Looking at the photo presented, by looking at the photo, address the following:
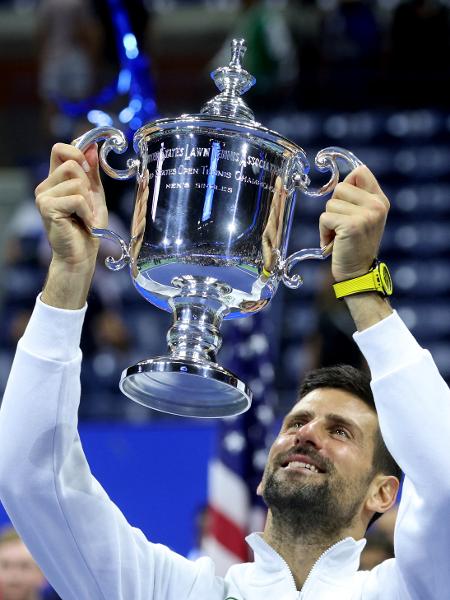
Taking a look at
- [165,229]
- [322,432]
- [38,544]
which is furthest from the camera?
[322,432]

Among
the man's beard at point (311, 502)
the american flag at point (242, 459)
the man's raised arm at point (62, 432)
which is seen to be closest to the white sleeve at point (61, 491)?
the man's raised arm at point (62, 432)

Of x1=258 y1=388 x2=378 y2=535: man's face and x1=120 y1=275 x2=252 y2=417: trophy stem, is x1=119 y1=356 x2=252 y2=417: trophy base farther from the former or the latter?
x1=258 y1=388 x2=378 y2=535: man's face

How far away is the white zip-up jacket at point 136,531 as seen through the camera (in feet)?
7.45

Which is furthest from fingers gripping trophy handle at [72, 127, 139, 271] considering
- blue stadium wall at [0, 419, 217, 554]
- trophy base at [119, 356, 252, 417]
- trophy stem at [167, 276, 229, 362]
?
blue stadium wall at [0, 419, 217, 554]

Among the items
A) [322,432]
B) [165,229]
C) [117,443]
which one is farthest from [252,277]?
[117,443]

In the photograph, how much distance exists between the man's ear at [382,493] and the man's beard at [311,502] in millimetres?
69

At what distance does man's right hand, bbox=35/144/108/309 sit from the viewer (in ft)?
7.75

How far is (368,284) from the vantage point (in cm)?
230

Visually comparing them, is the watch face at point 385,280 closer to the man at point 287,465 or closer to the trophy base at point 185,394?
the man at point 287,465

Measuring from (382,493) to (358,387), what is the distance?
245mm

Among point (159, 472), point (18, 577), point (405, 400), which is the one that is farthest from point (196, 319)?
point (159, 472)

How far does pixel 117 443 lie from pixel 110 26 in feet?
11.0

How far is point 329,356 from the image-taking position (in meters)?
5.41

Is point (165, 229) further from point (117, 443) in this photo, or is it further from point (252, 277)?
point (117, 443)
